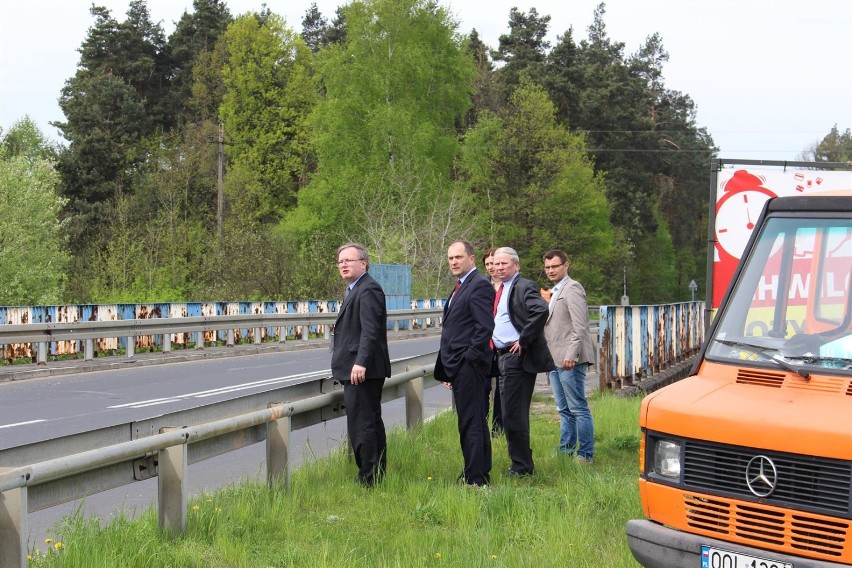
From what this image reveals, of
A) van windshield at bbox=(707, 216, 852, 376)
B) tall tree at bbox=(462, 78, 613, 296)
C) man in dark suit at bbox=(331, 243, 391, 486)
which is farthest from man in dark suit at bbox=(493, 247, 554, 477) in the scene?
tall tree at bbox=(462, 78, 613, 296)

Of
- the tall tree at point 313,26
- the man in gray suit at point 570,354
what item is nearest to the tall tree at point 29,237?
the man in gray suit at point 570,354

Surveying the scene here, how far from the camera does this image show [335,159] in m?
55.1

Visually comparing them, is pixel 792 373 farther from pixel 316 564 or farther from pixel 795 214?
pixel 316 564

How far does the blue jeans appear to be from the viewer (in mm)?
9805

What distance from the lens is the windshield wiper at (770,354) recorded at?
17.4 feet

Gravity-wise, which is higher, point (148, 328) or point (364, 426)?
point (364, 426)

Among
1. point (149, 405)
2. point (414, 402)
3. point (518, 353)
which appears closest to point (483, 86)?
point (149, 405)

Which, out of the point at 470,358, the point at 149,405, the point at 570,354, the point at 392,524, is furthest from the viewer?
the point at 149,405

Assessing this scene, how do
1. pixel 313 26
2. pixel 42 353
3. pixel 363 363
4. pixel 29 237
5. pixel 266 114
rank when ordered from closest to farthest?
pixel 363 363
pixel 42 353
pixel 29 237
pixel 266 114
pixel 313 26

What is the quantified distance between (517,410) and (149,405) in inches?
268

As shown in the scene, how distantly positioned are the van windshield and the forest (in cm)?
2887

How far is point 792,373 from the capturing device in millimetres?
5359

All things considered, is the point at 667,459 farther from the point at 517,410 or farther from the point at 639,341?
the point at 639,341

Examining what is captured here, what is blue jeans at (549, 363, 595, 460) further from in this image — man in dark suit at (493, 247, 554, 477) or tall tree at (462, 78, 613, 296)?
tall tree at (462, 78, 613, 296)
